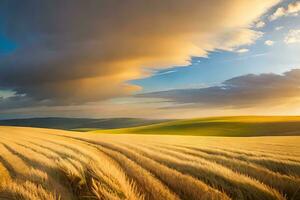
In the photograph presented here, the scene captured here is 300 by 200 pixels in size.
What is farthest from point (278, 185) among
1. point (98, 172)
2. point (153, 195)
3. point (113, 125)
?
point (113, 125)

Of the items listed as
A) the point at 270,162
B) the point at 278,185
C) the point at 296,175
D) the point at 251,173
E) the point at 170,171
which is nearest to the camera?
the point at 278,185

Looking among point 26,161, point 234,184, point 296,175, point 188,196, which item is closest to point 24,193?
point 188,196

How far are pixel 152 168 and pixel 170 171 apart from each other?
987mm

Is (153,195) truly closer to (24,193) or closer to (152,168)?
(24,193)

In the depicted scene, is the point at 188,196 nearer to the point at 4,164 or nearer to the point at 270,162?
the point at 270,162

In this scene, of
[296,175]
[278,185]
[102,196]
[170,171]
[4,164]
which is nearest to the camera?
[102,196]

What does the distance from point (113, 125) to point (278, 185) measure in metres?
157

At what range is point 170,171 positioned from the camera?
927 centimetres

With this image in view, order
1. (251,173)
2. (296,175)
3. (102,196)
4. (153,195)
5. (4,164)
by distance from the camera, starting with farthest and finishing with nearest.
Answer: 1. (4,164)
2. (251,173)
3. (296,175)
4. (153,195)
5. (102,196)

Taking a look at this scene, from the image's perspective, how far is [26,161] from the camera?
12266 mm

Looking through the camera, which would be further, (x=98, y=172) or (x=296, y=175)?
(x=296, y=175)

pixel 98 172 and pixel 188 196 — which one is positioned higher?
pixel 98 172

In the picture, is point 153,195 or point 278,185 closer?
point 153,195

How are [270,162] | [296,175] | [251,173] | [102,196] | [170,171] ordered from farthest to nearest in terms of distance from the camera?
[270,162] < [170,171] < [251,173] < [296,175] < [102,196]
